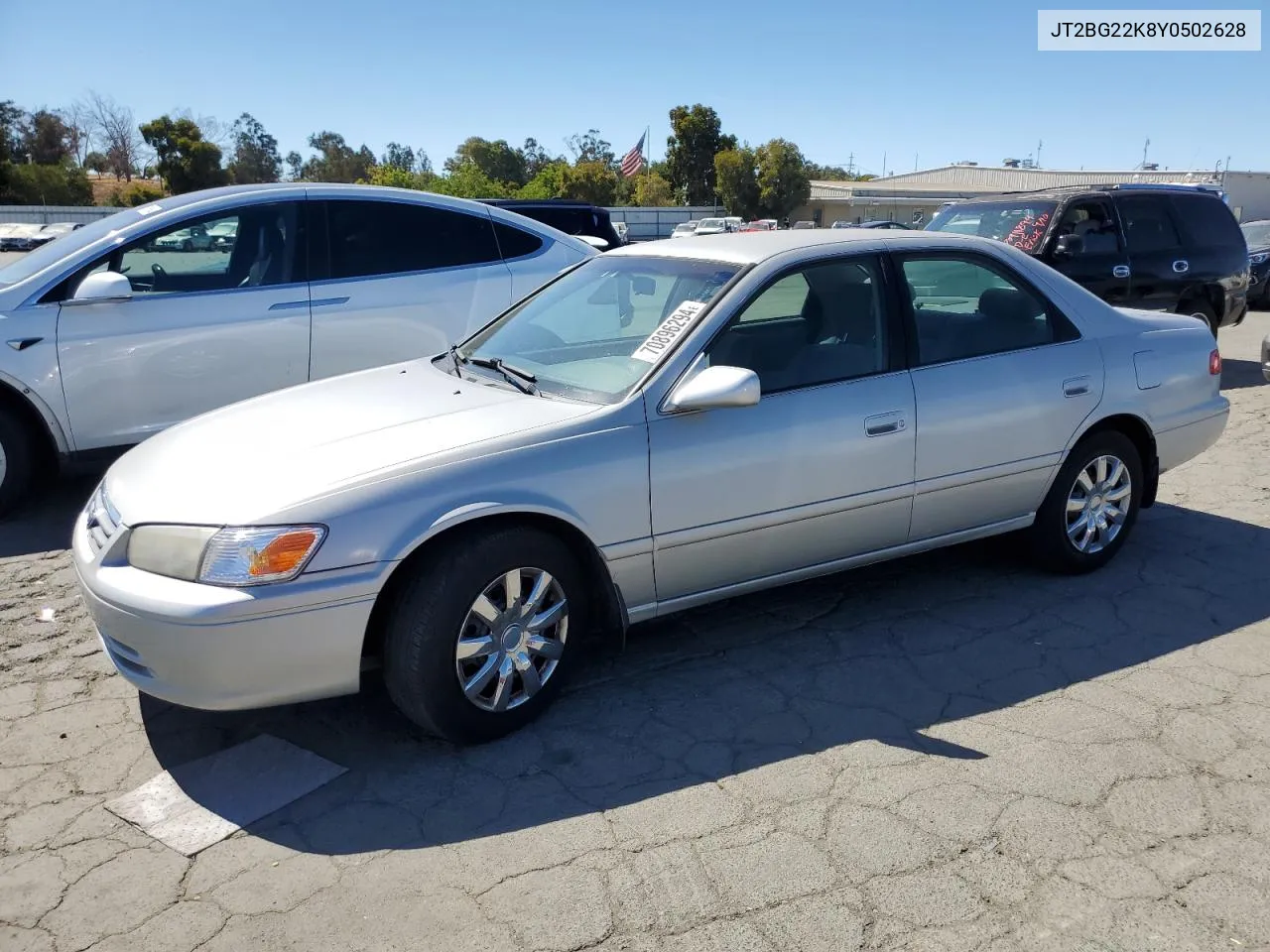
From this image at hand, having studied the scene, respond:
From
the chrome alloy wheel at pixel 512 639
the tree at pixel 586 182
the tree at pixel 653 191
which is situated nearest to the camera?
the chrome alloy wheel at pixel 512 639

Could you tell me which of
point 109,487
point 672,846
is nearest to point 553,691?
point 672,846

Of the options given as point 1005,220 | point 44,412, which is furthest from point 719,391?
point 1005,220

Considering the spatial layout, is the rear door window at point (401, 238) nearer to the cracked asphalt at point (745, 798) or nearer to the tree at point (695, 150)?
the cracked asphalt at point (745, 798)

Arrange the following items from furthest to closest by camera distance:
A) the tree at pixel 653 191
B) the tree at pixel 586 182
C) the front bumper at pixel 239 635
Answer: the tree at pixel 653 191 → the tree at pixel 586 182 → the front bumper at pixel 239 635

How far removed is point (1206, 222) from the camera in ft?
32.1

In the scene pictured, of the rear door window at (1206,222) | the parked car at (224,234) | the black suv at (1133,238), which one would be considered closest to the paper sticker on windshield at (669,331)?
the parked car at (224,234)

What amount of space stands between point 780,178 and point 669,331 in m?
71.9

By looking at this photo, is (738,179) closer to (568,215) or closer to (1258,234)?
(1258,234)

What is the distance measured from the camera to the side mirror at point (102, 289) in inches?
212

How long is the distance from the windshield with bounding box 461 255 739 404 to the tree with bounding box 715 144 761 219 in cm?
6895

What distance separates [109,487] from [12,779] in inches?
39.7

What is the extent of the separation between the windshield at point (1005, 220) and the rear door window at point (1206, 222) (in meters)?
1.56

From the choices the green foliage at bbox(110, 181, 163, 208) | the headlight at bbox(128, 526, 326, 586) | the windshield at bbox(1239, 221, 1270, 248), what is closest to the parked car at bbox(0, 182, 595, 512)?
the headlight at bbox(128, 526, 326, 586)

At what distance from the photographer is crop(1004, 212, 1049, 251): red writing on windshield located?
354 inches
